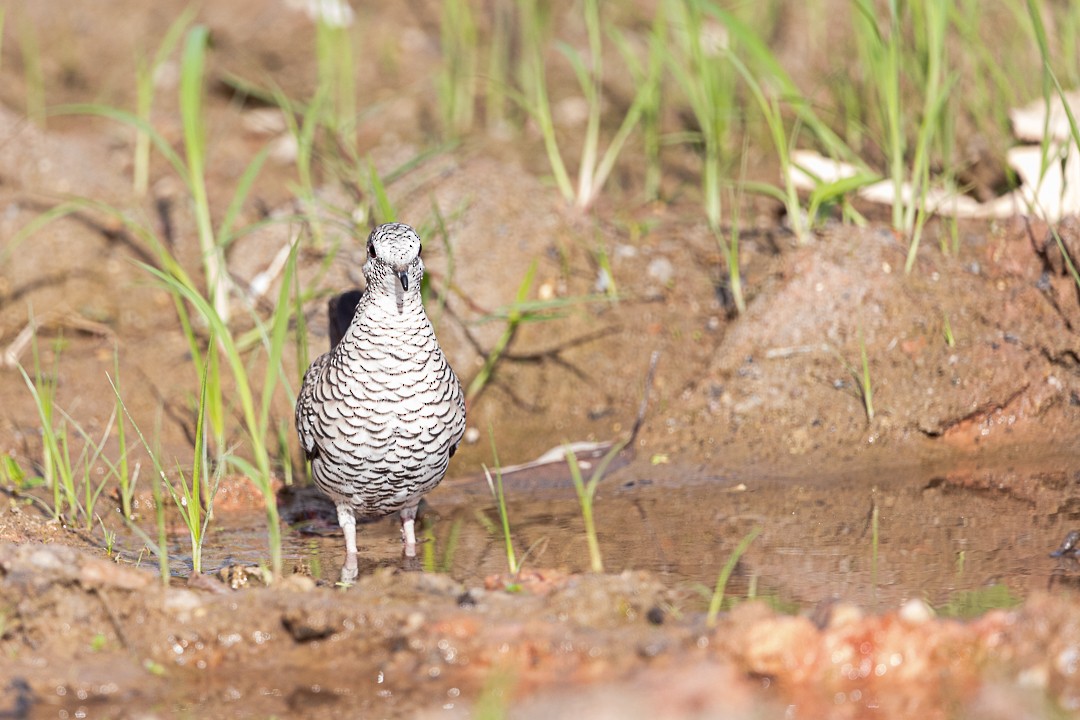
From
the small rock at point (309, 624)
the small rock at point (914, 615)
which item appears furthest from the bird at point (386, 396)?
the small rock at point (914, 615)

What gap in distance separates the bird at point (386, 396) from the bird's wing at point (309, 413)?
13mm

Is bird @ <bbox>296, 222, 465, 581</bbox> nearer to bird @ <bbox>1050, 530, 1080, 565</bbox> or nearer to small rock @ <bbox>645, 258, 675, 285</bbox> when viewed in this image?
small rock @ <bbox>645, 258, 675, 285</bbox>

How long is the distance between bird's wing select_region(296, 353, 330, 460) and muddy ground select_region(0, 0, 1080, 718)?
0.46 metres

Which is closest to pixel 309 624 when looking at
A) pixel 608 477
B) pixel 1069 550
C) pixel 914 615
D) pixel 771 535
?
pixel 914 615

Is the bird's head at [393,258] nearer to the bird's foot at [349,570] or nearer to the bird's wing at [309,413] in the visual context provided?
the bird's wing at [309,413]

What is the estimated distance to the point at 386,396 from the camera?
432 cm

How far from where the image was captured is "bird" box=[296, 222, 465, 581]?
14.1ft

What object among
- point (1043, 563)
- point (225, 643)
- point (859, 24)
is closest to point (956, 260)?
point (859, 24)

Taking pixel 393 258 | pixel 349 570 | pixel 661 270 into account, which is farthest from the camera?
pixel 661 270

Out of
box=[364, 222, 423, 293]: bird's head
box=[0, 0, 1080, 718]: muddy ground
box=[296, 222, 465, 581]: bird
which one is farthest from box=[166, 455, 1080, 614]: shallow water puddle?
box=[364, 222, 423, 293]: bird's head

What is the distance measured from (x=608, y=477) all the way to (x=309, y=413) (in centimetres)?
151

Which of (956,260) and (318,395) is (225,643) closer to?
(318,395)

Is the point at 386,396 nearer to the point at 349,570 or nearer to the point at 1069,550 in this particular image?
the point at 349,570

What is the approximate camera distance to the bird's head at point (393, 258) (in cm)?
427
